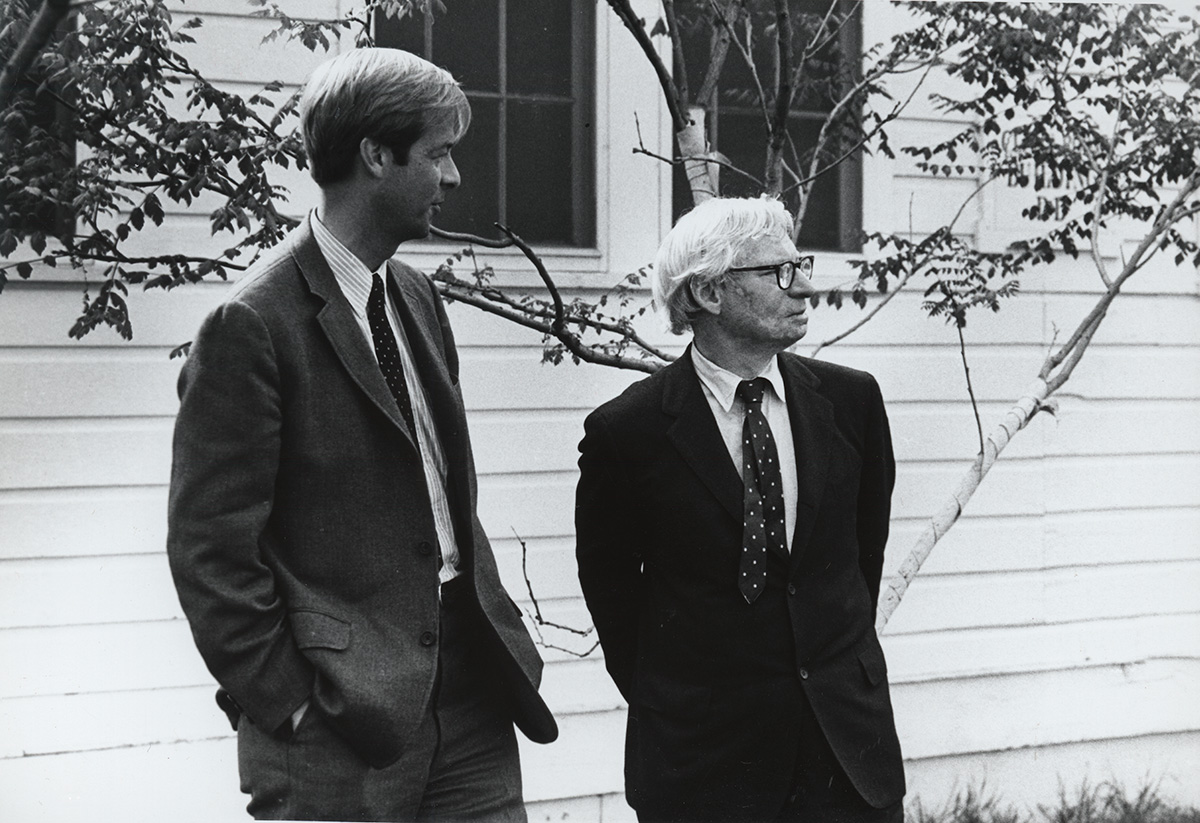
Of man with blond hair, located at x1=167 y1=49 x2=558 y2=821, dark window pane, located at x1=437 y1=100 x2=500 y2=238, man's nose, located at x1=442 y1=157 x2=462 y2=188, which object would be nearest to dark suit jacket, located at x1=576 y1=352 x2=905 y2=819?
man with blond hair, located at x1=167 y1=49 x2=558 y2=821

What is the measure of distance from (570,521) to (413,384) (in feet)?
7.17

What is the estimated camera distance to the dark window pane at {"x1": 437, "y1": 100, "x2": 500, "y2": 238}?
385 centimetres

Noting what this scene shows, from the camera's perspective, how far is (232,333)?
6.44 ft

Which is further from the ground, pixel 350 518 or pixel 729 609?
pixel 350 518

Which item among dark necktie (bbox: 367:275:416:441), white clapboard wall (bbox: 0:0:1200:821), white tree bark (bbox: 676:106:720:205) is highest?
white tree bark (bbox: 676:106:720:205)

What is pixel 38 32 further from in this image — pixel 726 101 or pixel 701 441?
pixel 726 101

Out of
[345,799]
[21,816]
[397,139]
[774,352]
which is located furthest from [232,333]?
[21,816]

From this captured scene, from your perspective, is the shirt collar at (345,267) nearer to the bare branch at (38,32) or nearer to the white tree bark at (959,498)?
the bare branch at (38,32)

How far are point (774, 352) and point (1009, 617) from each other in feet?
9.28

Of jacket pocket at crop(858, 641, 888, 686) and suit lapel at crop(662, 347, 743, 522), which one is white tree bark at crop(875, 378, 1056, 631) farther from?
suit lapel at crop(662, 347, 743, 522)

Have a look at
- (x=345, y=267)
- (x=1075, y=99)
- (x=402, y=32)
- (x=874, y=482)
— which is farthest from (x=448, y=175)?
(x=1075, y=99)

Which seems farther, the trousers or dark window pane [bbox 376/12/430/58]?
dark window pane [bbox 376/12/430/58]

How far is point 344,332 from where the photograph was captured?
6.83 feet

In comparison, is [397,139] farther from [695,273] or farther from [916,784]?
[916,784]
